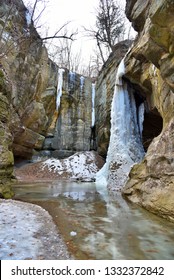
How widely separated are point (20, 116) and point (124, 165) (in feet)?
23.4

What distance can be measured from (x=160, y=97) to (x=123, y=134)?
3.26 m

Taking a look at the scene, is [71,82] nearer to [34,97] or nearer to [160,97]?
[34,97]

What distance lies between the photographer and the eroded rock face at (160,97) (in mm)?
3100

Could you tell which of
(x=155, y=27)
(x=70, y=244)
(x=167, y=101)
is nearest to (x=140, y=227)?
(x=70, y=244)

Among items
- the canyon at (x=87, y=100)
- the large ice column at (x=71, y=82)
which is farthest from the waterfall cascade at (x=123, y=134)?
the large ice column at (x=71, y=82)

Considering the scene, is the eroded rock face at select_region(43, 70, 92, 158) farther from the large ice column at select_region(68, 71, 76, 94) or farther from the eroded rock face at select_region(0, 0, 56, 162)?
the eroded rock face at select_region(0, 0, 56, 162)

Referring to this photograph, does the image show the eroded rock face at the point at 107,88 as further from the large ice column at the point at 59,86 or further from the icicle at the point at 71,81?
the large ice column at the point at 59,86

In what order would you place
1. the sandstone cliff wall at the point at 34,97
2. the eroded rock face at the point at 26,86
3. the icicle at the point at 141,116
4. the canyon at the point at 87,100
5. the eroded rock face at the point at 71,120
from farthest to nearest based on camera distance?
1. the eroded rock face at the point at 71,120
2. the eroded rock face at the point at 26,86
3. the sandstone cliff wall at the point at 34,97
4. the icicle at the point at 141,116
5. the canyon at the point at 87,100

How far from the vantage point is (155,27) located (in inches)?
125

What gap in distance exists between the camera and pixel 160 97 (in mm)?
5863

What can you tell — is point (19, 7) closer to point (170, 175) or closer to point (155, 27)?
point (155, 27)

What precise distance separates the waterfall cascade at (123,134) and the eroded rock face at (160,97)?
1.82m

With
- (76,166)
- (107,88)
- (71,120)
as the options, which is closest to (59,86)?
(71,120)
